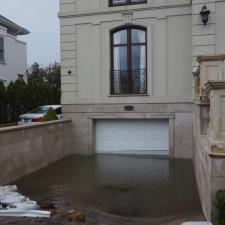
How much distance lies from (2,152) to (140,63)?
6354 mm

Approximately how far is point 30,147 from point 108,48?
→ 494 centimetres

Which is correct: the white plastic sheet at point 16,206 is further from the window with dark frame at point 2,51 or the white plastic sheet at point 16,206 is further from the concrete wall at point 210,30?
the window with dark frame at point 2,51

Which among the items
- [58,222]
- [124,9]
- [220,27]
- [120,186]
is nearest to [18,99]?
[124,9]

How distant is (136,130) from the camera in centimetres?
1312

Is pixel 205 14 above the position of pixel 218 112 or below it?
above

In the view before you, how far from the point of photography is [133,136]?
1313 cm

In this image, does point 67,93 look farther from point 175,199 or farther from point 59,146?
point 175,199

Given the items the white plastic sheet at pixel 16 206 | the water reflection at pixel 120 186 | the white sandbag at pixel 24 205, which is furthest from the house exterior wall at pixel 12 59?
the white sandbag at pixel 24 205

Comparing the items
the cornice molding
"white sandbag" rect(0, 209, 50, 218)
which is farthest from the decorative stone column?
the cornice molding

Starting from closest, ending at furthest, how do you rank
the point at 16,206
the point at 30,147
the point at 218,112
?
the point at 218,112 → the point at 16,206 → the point at 30,147

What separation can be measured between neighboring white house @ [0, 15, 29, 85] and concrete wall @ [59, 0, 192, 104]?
11334 millimetres

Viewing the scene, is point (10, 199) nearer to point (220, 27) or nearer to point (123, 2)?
point (220, 27)

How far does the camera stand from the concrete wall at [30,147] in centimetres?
885

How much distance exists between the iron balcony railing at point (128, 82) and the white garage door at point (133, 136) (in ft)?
3.73
